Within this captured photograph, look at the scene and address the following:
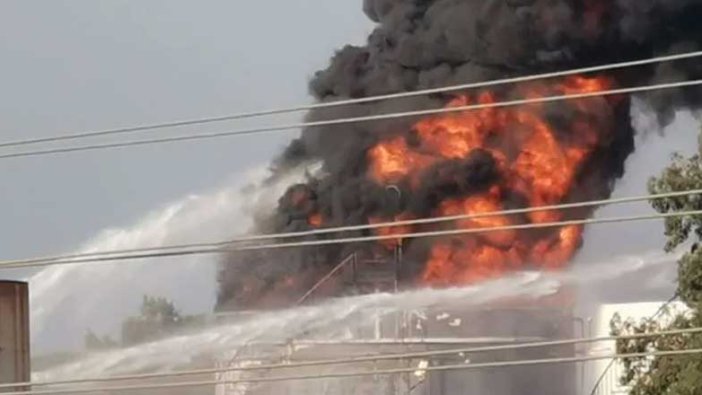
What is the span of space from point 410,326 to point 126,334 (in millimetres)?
8372

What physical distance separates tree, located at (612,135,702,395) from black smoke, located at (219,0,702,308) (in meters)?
14.3

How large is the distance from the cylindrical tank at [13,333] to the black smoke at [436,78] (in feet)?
81.3

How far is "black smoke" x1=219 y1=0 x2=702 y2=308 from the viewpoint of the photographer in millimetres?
43844

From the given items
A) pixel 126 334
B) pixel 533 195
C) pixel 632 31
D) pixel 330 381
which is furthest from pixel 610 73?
pixel 126 334

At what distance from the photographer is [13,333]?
1958 cm

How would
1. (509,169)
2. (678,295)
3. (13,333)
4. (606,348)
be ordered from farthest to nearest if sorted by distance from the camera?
(509,169), (606,348), (678,295), (13,333)

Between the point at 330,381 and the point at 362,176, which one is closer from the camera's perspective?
the point at 330,381

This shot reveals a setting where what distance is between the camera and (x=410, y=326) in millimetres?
43062

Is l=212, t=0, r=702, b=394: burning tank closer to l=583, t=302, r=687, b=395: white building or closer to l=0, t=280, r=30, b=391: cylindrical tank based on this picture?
l=583, t=302, r=687, b=395: white building

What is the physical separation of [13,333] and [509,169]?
86.3 feet

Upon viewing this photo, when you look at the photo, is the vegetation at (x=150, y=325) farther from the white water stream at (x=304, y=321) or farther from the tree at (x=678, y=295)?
the tree at (x=678, y=295)

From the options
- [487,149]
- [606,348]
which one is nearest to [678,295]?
[606,348]

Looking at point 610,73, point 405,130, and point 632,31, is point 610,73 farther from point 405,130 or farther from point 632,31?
point 405,130

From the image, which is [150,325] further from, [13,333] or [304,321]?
[13,333]
